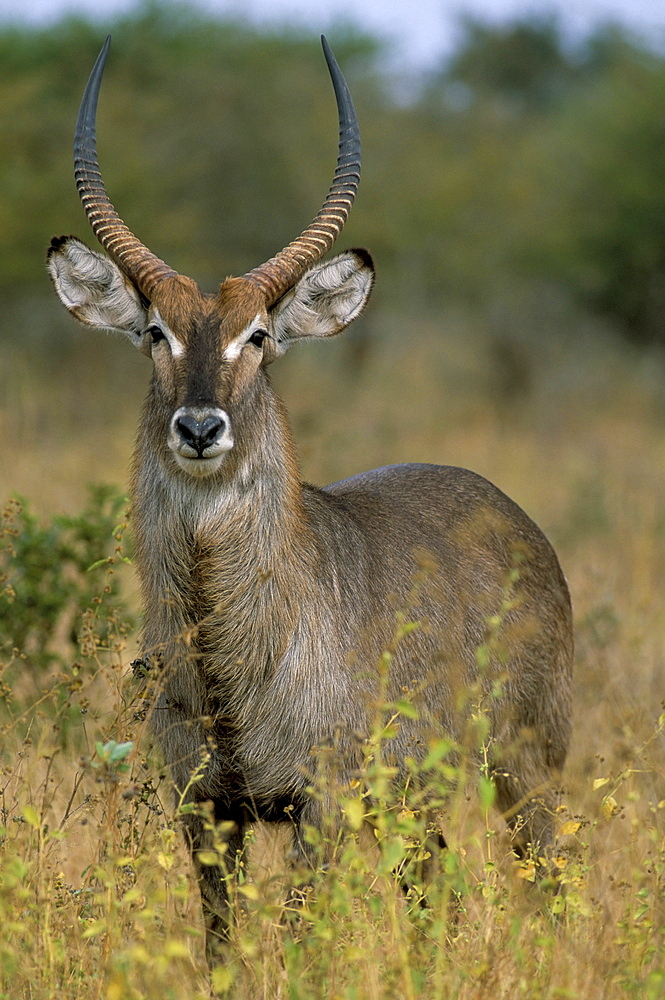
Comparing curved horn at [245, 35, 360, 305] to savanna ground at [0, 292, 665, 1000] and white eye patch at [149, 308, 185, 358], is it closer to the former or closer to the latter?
white eye patch at [149, 308, 185, 358]

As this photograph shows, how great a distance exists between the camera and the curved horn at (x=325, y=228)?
4156mm

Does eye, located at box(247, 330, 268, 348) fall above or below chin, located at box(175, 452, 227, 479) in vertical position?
above

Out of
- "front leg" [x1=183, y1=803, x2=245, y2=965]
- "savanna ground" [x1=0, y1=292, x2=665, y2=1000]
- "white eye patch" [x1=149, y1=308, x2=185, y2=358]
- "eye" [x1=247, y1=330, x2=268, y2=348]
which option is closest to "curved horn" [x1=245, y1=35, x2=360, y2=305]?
"eye" [x1=247, y1=330, x2=268, y2=348]

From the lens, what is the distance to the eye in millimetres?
4051

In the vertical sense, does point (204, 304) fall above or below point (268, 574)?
above

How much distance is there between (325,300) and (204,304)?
0.57 metres

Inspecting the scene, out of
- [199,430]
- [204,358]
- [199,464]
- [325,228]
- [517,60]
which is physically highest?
[517,60]

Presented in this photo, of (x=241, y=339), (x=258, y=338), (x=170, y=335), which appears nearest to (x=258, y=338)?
(x=258, y=338)

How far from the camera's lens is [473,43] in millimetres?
42250

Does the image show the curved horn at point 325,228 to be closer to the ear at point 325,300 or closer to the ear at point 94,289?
the ear at point 325,300

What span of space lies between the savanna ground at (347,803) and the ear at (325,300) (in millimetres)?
868

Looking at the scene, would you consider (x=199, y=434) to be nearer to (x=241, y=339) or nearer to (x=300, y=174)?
(x=241, y=339)

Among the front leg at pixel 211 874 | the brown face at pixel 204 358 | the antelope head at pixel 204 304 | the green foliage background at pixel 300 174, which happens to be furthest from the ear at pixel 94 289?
the green foliage background at pixel 300 174

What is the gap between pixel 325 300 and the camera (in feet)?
14.5
